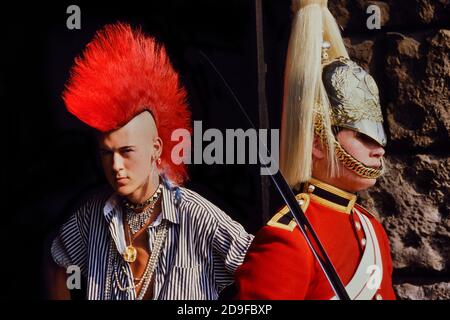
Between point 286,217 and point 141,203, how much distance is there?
56 cm

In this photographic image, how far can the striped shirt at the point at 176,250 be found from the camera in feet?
12.0

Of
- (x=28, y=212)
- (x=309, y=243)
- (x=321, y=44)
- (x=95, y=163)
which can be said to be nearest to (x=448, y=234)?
(x=309, y=243)

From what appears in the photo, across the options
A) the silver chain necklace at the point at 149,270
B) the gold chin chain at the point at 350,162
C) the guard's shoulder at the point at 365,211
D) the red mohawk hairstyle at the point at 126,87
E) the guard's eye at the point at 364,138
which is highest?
the red mohawk hairstyle at the point at 126,87

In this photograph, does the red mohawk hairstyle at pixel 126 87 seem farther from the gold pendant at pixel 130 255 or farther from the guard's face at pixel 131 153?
the gold pendant at pixel 130 255

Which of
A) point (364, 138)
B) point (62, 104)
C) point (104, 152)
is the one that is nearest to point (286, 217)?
point (364, 138)

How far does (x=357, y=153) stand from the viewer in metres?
3.56

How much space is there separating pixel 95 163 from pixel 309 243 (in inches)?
36.4

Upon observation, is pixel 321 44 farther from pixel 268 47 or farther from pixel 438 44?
pixel 438 44

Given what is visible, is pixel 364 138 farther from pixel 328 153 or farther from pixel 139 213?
pixel 139 213

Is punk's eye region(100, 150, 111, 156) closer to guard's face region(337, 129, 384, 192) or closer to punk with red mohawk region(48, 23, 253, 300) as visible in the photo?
punk with red mohawk region(48, 23, 253, 300)

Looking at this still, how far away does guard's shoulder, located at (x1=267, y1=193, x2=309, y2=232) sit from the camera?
351cm

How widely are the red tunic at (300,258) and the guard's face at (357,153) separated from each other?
9 centimetres

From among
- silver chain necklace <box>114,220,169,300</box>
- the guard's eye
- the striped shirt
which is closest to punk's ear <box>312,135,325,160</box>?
the guard's eye

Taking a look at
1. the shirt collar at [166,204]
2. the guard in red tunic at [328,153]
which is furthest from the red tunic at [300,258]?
the shirt collar at [166,204]
